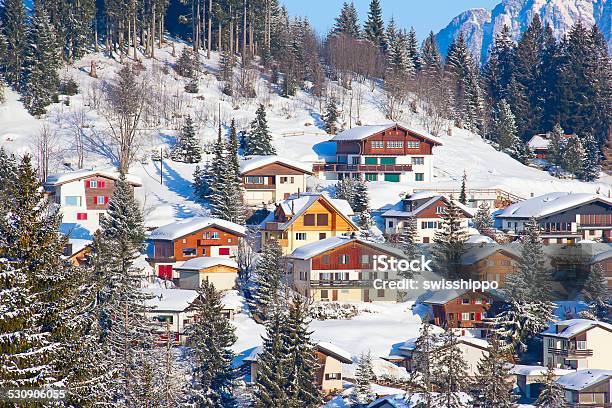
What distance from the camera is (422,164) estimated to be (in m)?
76.1

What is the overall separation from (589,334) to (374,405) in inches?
533

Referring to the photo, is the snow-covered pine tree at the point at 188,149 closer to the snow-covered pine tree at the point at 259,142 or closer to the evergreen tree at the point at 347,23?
the snow-covered pine tree at the point at 259,142

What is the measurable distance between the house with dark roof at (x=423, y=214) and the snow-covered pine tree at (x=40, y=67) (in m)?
30.9

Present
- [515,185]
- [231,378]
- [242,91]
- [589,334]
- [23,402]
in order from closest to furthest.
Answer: [23,402] → [231,378] → [589,334] → [515,185] → [242,91]

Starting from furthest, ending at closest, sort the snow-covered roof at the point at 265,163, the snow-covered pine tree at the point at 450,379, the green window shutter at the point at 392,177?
the green window shutter at the point at 392,177 → the snow-covered roof at the point at 265,163 → the snow-covered pine tree at the point at 450,379

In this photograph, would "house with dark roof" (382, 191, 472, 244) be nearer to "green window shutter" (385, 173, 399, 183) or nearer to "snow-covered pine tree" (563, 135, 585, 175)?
"green window shutter" (385, 173, 399, 183)

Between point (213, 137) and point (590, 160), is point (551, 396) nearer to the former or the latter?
point (213, 137)

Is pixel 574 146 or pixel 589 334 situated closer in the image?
pixel 589 334

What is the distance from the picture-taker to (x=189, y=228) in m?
56.5

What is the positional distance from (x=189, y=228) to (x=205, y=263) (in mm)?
3783

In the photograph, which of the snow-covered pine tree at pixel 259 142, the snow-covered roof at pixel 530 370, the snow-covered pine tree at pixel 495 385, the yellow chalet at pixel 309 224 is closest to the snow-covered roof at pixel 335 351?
the snow-covered pine tree at pixel 495 385

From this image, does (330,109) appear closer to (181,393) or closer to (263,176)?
(263,176)

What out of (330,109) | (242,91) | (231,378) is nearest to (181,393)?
(231,378)

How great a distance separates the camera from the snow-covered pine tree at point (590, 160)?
83.8m
